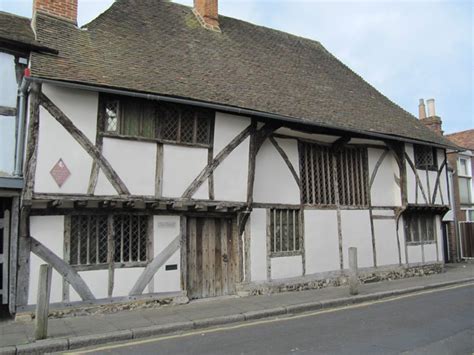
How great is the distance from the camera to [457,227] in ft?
67.3

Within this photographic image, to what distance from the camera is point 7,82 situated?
8.30 meters

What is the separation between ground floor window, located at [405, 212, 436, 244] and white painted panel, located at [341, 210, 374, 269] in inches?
83.6

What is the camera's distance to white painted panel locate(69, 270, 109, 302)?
822cm

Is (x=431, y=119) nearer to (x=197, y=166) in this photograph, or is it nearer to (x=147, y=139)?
(x=197, y=166)

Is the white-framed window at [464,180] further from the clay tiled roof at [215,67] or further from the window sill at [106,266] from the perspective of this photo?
the window sill at [106,266]

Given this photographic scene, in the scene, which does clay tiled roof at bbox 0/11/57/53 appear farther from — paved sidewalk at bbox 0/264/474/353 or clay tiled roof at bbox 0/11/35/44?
paved sidewalk at bbox 0/264/474/353

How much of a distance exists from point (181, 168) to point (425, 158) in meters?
9.86

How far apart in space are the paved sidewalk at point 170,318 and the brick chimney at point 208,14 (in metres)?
8.81

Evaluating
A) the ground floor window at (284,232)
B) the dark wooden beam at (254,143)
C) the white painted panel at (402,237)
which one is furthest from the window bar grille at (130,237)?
the white painted panel at (402,237)

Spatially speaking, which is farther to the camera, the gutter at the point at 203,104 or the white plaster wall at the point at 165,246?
the white plaster wall at the point at 165,246

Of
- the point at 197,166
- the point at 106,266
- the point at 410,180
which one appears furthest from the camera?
the point at 410,180

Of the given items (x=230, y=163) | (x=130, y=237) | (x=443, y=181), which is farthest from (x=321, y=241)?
(x=443, y=181)

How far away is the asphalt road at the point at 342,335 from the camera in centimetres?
591

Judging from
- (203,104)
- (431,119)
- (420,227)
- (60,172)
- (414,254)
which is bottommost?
(414,254)
